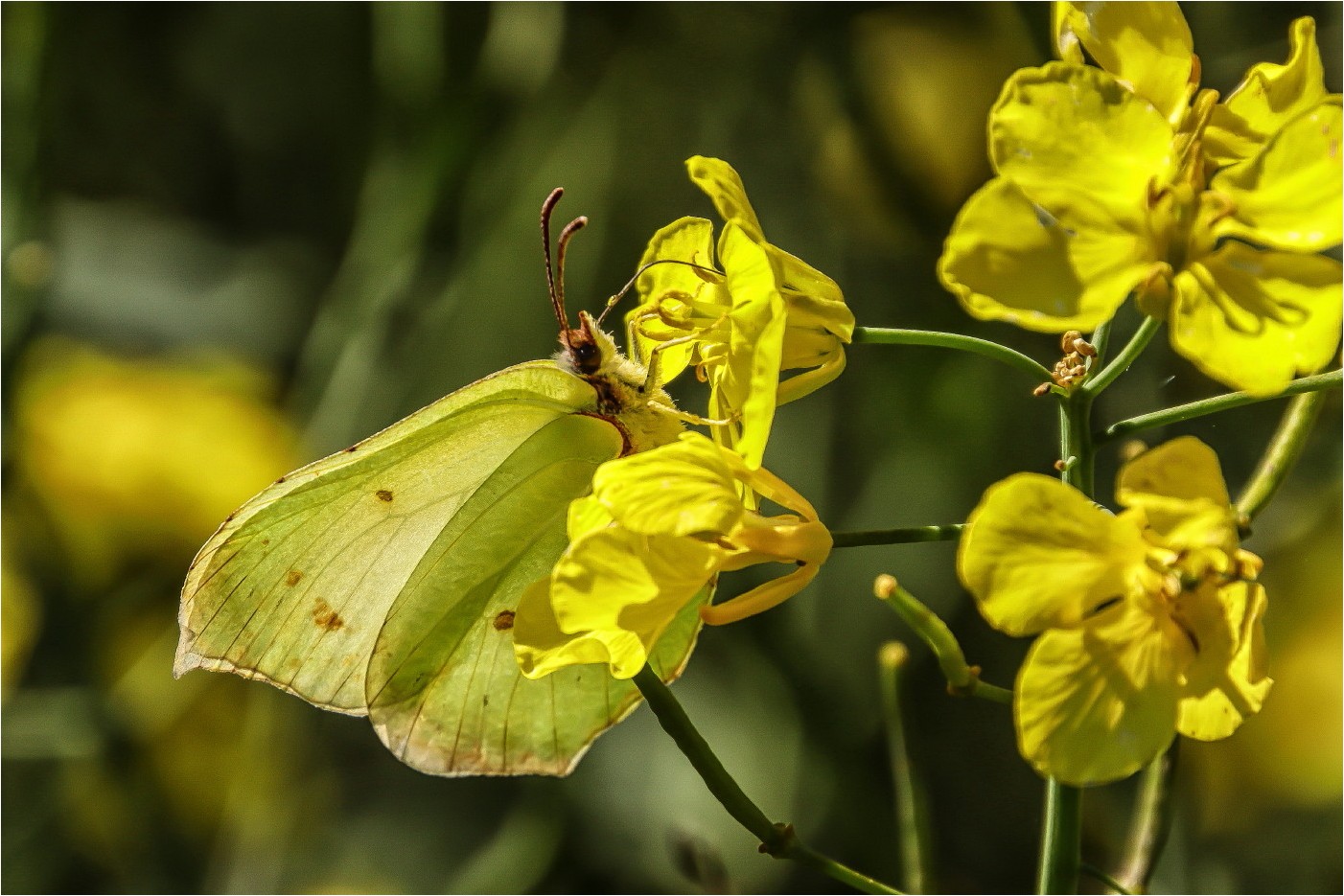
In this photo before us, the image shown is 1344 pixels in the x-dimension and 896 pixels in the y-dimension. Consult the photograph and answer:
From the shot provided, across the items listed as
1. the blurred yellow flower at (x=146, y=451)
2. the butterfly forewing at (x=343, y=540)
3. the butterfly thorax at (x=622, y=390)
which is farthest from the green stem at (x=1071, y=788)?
the blurred yellow flower at (x=146, y=451)

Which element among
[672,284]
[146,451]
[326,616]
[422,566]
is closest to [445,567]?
[422,566]

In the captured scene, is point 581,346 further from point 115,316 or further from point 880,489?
point 115,316

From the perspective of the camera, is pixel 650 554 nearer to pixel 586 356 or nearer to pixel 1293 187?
pixel 586 356

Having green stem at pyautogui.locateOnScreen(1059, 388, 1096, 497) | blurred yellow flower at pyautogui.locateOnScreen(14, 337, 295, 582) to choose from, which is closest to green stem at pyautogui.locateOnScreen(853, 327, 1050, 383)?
green stem at pyautogui.locateOnScreen(1059, 388, 1096, 497)

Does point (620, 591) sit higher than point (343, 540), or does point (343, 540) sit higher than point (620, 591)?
point (620, 591)

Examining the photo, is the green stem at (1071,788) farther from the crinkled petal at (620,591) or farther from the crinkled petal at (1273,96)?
the crinkled petal at (620,591)

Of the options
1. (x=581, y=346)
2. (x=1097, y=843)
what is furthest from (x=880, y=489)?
(x=581, y=346)
